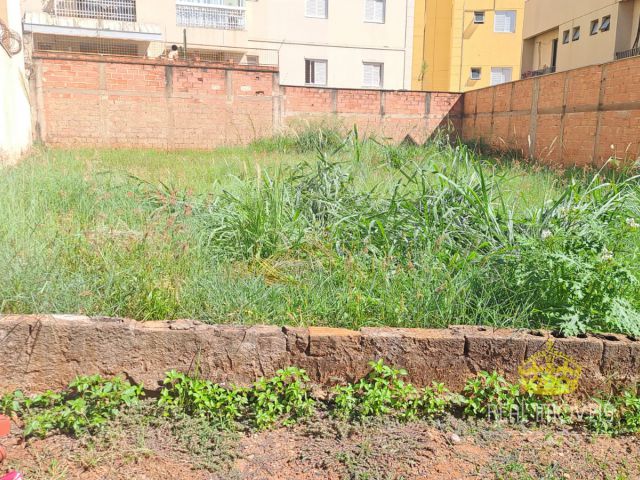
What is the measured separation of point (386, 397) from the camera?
2670 millimetres

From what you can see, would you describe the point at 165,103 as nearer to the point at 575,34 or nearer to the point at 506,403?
the point at 506,403

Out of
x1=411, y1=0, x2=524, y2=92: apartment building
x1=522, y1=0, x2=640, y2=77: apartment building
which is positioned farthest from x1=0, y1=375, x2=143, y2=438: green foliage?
x1=411, y1=0, x2=524, y2=92: apartment building

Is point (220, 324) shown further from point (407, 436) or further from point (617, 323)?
point (617, 323)

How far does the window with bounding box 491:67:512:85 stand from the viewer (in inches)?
1126

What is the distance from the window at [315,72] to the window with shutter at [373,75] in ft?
6.08

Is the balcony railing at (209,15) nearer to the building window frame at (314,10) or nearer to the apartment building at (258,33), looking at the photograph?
the apartment building at (258,33)

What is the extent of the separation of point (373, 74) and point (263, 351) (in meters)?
22.7

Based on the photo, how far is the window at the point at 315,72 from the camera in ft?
75.3

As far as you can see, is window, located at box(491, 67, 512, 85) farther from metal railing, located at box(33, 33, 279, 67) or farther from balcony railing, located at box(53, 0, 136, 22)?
balcony railing, located at box(53, 0, 136, 22)

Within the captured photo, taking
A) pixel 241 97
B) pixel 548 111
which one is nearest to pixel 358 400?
pixel 548 111

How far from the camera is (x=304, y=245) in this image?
13.1ft

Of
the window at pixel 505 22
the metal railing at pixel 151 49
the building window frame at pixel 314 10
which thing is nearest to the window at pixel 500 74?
the window at pixel 505 22

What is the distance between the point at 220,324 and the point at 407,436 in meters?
1.06

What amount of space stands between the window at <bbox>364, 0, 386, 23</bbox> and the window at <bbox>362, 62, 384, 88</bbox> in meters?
1.77
